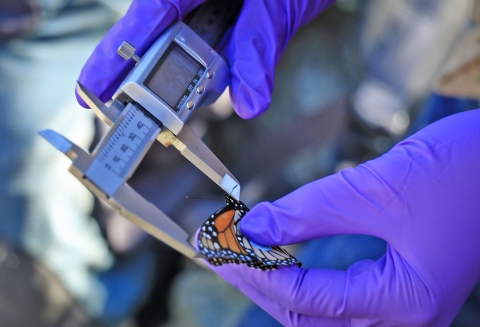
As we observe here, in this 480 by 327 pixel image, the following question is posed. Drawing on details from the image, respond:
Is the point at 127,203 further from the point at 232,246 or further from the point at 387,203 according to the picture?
the point at 387,203

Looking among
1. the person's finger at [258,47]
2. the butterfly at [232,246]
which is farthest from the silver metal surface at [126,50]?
the butterfly at [232,246]

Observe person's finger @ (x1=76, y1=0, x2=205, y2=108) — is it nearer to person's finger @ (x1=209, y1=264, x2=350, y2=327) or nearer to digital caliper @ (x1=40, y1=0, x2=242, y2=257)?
digital caliper @ (x1=40, y1=0, x2=242, y2=257)

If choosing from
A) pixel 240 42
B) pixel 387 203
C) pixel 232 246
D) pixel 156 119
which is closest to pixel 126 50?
pixel 156 119

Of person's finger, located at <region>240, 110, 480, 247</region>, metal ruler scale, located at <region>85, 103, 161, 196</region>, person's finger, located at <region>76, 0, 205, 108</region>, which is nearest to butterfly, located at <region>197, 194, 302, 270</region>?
person's finger, located at <region>240, 110, 480, 247</region>

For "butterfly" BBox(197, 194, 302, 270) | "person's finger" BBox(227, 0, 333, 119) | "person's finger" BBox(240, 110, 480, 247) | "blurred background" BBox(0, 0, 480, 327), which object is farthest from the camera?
"blurred background" BBox(0, 0, 480, 327)

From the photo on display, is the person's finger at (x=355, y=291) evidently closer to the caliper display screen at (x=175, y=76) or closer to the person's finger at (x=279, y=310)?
the person's finger at (x=279, y=310)

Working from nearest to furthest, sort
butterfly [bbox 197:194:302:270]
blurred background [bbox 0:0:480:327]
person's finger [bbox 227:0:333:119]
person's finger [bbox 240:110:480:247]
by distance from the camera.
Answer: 1. butterfly [bbox 197:194:302:270]
2. person's finger [bbox 240:110:480:247]
3. person's finger [bbox 227:0:333:119]
4. blurred background [bbox 0:0:480:327]

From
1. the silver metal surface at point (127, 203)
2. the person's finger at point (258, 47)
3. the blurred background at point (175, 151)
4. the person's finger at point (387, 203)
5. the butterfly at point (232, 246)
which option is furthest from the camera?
the blurred background at point (175, 151)

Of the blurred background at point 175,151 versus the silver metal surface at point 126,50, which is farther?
the blurred background at point 175,151

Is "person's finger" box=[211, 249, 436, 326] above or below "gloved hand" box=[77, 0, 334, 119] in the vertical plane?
below

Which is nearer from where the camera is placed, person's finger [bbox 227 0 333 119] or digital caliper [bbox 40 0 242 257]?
digital caliper [bbox 40 0 242 257]
